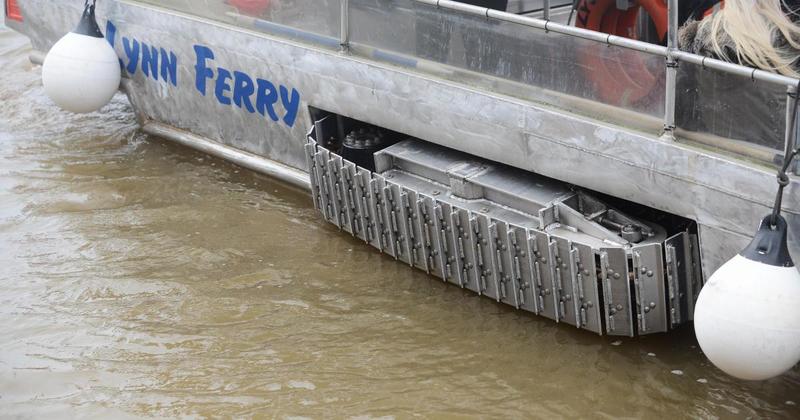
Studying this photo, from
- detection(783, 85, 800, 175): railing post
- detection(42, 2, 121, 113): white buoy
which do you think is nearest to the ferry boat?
detection(783, 85, 800, 175): railing post

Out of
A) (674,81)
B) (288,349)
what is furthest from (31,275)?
(674,81)

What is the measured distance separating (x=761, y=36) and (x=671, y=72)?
1.19ft

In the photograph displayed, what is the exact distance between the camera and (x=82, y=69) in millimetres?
6758

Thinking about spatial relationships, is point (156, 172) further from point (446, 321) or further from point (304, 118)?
point (446, 321)

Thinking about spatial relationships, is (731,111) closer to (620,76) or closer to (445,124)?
(620,76)

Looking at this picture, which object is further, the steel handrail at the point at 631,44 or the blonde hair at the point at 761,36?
the blonde hair at the point at 761,36

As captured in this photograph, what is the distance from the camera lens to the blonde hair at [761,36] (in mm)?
4023

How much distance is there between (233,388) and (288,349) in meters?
0.38

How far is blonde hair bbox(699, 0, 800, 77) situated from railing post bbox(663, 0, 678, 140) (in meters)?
0.16

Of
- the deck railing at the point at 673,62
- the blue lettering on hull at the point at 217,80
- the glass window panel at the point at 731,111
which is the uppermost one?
the deck railing at the point at 673,62

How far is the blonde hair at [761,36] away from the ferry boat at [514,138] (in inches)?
4.4

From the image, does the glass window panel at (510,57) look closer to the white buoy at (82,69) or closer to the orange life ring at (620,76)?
the orange life ring at (620,76)

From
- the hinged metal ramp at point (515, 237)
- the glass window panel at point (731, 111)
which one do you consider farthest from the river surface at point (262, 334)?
the glass window panel at point (731, 111)

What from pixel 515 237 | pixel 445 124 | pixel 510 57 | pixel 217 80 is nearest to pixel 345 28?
pixel 445 124
